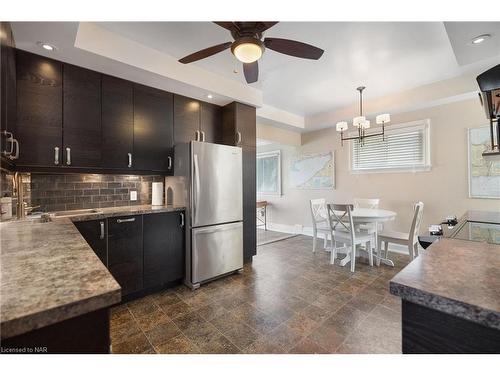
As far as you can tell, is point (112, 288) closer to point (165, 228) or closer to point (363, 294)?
point (165, 228)

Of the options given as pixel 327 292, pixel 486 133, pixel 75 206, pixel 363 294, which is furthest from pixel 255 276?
pixel 486 133

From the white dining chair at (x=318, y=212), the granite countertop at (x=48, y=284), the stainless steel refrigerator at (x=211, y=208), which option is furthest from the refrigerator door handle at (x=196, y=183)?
the white dining chair at (x=318, y=212)

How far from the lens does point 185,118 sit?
302 centimetres

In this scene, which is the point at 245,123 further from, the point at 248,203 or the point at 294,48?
the point at 294,48

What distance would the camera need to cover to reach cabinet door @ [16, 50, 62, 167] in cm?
197

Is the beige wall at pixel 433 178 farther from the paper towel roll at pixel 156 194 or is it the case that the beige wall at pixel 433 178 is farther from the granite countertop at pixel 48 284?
the granite countertop at pixel 48 284

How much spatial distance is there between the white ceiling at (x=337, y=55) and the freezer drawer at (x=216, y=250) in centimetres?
198

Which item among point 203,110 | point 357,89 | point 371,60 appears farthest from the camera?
point 357,89

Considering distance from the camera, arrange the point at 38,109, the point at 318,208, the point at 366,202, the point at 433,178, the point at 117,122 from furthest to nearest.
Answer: the point at 318,208 < the point at 366,202 < the point at 433,178 < the point at 117,122 < the point at 38,109

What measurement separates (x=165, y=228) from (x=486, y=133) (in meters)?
4.41

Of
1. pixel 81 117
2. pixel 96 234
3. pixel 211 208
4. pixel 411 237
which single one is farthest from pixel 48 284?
pixel 411 237

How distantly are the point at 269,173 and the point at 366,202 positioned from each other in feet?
9.06

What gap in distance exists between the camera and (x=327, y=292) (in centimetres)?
250

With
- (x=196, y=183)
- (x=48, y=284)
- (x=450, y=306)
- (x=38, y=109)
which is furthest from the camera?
(x=196, y=183)
